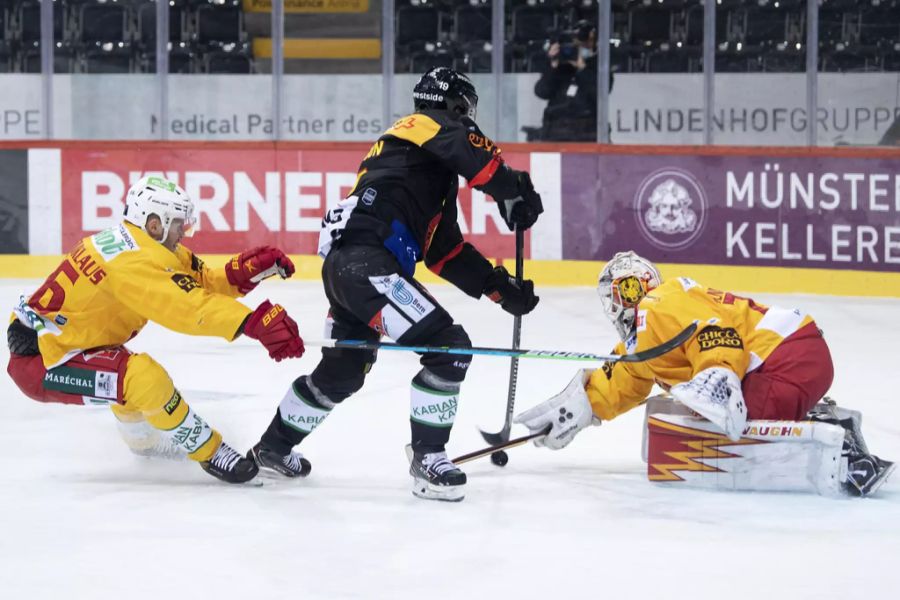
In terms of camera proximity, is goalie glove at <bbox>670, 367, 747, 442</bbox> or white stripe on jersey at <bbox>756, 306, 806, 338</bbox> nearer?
goalie glove at <bbox>670, 367, 747, 442</bbox>

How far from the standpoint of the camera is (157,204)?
12.8 feet

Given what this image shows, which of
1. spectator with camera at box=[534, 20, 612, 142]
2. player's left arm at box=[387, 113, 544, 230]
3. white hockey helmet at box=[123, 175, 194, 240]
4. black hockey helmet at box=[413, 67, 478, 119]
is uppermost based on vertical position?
spectator with camera at box=[534, 20, 612, 142]

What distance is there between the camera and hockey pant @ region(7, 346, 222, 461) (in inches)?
150

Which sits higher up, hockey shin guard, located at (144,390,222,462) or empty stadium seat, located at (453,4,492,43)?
empty stadium seat, located at (453,4,492,43)

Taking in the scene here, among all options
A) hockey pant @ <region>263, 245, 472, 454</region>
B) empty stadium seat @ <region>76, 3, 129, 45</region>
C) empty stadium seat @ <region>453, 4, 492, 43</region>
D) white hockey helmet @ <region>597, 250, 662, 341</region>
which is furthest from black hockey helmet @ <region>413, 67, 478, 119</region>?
empty stadium seat @ <region>76, 3, 129, 45</region>

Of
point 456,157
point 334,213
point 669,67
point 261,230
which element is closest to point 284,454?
point 334,213

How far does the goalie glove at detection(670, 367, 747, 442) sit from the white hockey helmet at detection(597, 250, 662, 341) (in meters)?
0.36

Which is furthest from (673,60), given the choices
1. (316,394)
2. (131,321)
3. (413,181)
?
(131,321)

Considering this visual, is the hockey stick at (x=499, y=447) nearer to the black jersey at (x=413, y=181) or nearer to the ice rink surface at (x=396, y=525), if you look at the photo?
the ice rink surface at (x=396, y=525)

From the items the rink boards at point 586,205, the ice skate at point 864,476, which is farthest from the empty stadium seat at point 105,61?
the ice skate at point 864,476

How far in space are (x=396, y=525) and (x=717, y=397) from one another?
887 millimetres

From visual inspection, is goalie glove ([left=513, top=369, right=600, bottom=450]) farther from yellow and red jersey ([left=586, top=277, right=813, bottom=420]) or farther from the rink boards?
the rink boards

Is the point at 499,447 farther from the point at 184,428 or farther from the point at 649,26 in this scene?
the point at 649,26

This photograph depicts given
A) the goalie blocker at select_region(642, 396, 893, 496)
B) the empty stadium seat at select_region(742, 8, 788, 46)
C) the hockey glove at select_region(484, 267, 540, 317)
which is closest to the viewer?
the goalie blocker at select_region(642, 396, 893, 496)
